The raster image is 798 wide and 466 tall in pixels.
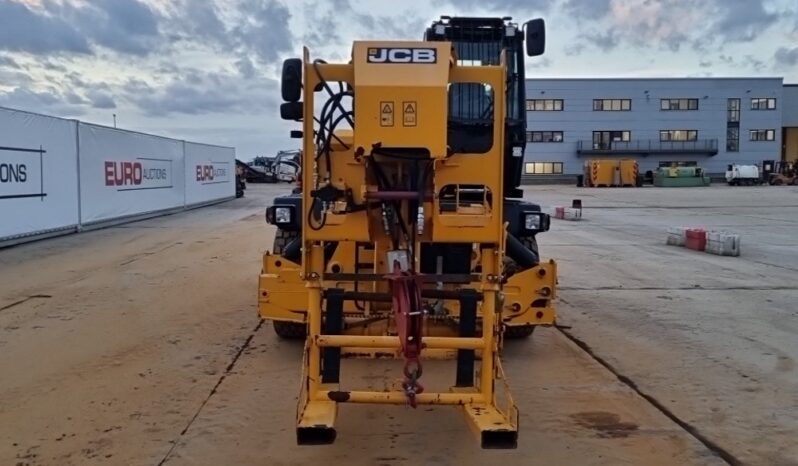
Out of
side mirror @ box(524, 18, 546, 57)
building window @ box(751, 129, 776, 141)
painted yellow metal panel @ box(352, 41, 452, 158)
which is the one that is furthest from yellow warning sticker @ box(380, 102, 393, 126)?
building window @ box(751, 129, 776, 141)

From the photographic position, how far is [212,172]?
32781 millimetres

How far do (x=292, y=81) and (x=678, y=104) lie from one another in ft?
228

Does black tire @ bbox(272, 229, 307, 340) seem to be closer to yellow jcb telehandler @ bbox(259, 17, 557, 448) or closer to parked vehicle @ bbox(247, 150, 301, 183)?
yellow jcb telehandler @ bbox(259, 17, 557, 448)

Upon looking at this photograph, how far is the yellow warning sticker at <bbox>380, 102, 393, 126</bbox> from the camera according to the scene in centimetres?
437

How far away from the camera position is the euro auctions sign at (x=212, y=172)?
99.5ft

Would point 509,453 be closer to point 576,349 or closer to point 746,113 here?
point 576,349

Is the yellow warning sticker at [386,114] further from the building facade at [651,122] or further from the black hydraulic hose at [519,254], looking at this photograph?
the building facade at [651,122]

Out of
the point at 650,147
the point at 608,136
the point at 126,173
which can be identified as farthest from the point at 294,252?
the point at 650,147

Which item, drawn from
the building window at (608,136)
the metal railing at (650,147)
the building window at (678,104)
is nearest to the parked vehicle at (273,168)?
the metal railing at (650,147)

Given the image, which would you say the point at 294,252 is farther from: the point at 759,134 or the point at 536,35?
the point at 759,134

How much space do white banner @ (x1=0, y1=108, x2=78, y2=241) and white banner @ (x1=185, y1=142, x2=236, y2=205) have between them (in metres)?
10.7

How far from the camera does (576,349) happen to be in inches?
269

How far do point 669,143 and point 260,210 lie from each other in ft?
166

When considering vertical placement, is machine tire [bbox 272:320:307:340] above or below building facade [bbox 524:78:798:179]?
below
